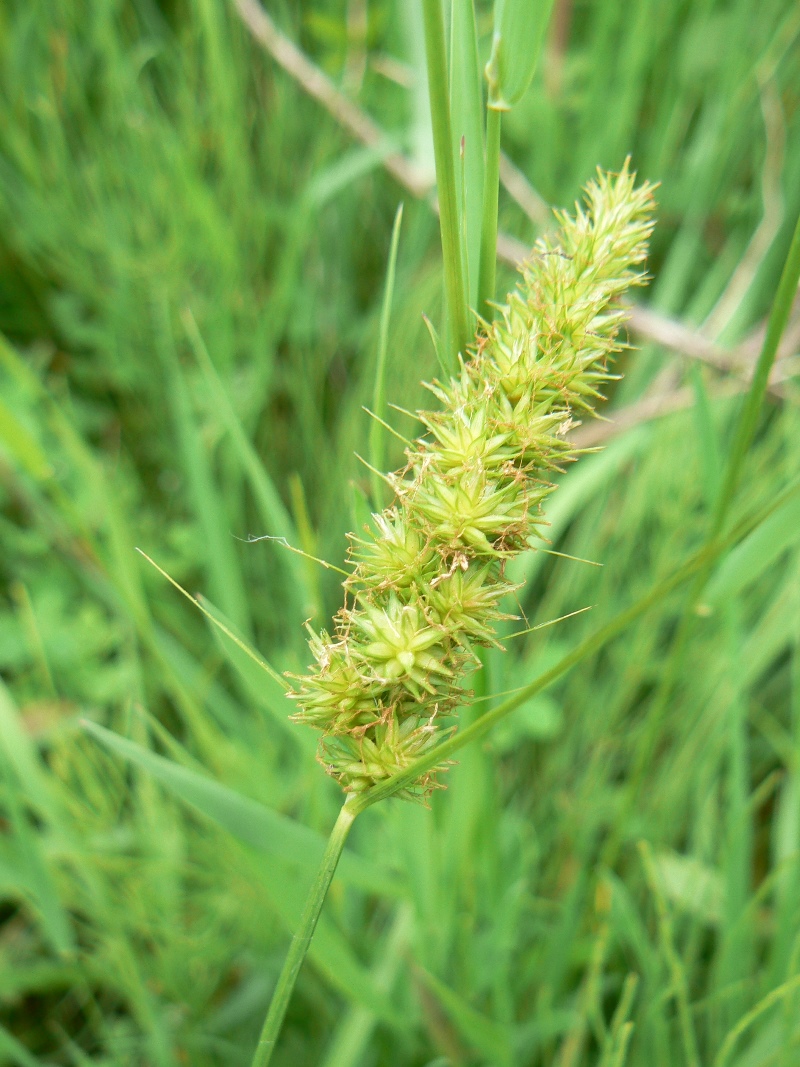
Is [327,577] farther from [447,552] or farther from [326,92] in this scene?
[447,552]

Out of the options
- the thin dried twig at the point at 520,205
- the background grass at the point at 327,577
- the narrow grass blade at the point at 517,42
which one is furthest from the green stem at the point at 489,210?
the thin dried twig at the point at 520,205

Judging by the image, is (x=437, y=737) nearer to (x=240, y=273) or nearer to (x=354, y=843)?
(x=354, y=843)

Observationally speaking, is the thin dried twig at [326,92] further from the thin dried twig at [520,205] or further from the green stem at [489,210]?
the green stem at [489,210]

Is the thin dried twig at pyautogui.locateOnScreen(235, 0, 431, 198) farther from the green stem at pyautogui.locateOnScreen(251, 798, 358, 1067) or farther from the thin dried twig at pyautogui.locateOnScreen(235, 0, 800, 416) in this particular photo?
the green stem at pyautogui.locateOnScreen(251, 798, 358, 1067)

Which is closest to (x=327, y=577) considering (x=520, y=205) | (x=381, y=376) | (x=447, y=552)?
(x=520, y=205)

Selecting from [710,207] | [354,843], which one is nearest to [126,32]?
[710,207]
